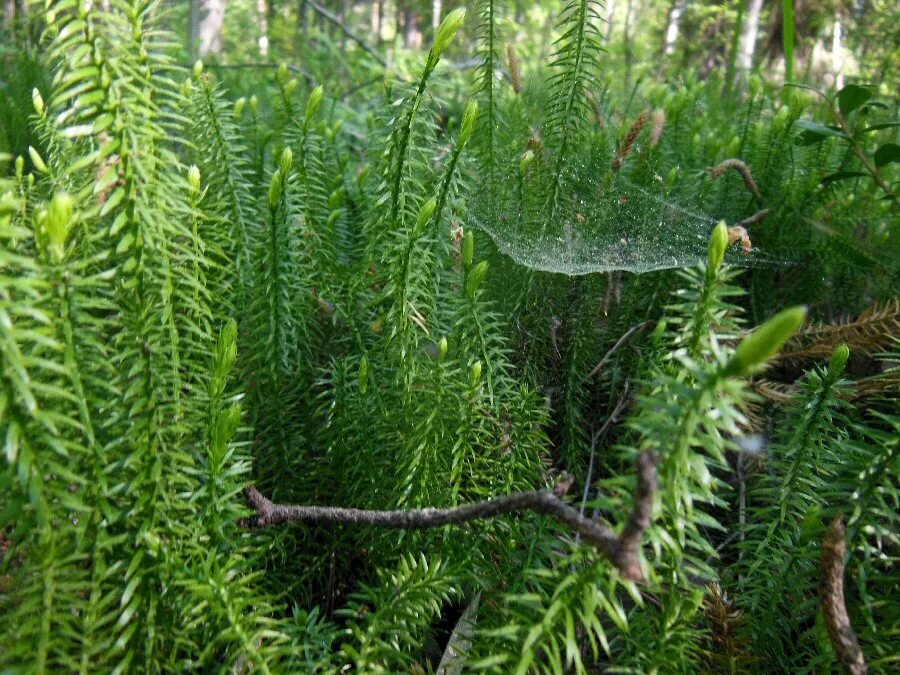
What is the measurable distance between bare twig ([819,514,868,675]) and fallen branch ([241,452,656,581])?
299 mm

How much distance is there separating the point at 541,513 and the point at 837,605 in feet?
1.35

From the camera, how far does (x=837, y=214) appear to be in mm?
2029

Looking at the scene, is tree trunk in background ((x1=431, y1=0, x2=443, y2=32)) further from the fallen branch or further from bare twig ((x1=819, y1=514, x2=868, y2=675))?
bare twig ((x1=819, y1=514, x2=868, y2=675))

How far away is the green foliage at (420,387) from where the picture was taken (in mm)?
818

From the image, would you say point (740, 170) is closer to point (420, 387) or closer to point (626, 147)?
point (626, 147)

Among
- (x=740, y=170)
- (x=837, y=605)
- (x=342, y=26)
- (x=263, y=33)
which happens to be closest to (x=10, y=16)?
(x=342, y=26)

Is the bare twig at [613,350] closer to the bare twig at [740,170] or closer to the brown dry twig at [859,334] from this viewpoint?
the brown dry twig at [859,334]

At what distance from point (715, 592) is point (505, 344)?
73cm

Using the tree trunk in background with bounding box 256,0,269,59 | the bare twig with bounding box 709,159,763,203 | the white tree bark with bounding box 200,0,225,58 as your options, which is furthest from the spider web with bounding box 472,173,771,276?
the tree trunk in background with bounding box 256,0,269,59

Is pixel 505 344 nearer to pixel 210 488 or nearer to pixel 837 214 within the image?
pixel 210 488

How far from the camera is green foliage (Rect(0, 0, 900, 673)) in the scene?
818mm

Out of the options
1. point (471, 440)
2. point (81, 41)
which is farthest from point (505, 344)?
point (81, 41)

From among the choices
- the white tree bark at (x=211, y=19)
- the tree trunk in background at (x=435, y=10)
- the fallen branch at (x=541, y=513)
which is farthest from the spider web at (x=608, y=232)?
the tree trunk in background at (x=435, y=10)

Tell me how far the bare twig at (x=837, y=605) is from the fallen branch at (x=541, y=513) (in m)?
0.30
